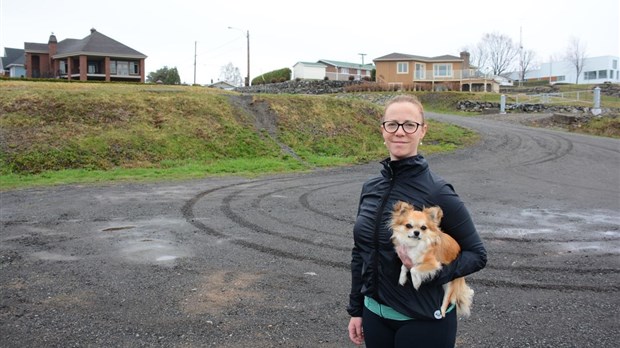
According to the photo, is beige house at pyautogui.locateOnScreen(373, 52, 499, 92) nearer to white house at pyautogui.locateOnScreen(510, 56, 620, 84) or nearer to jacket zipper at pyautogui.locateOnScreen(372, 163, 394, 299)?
white house at pyautogui.locateOnScreen(510, 56, 620, 84)

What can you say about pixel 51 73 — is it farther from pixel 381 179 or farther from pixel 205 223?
pixel 381 179

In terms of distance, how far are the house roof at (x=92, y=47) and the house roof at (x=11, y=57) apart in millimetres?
13615

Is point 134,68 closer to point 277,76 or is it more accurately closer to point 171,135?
point 277,76

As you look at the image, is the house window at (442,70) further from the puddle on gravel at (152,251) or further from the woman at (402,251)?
the woman at (402,251)

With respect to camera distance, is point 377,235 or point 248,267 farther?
point 248,267

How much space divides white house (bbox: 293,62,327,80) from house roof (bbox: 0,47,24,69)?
38.0 m

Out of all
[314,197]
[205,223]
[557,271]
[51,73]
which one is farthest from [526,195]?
[51,73]

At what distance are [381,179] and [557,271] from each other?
548 centimetres

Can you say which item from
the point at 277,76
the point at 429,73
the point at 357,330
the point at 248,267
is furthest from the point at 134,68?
the point at 357,330

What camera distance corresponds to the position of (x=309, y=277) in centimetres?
660

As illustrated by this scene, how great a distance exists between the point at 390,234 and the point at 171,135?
2071 centimetres

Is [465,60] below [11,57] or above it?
below

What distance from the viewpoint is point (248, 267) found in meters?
7.02

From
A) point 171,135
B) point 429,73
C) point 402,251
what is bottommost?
point 402,251
